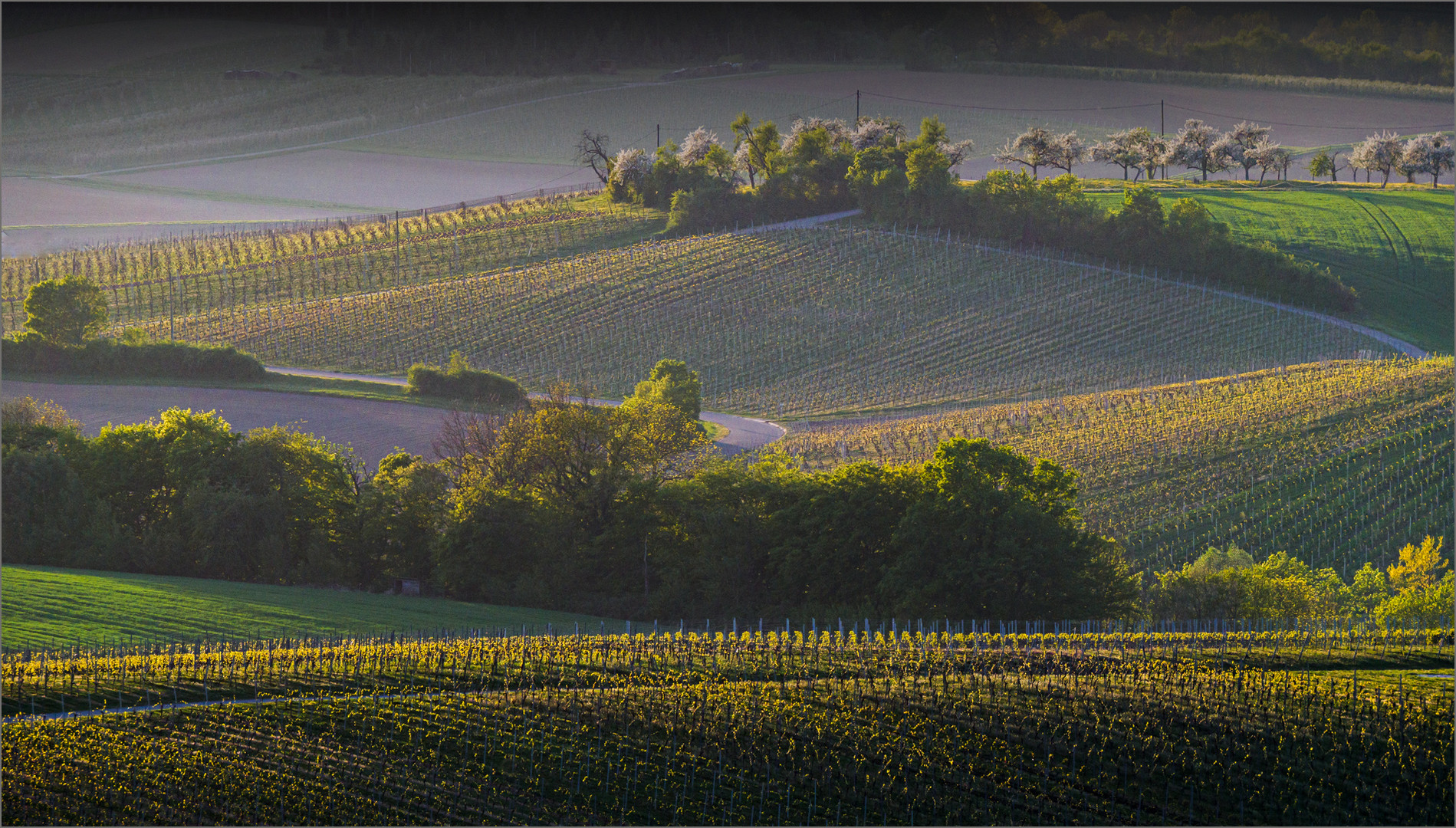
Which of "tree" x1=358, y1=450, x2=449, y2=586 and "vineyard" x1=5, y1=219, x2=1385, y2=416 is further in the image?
"vineyard" x1=5, y1=219, x2=1385, y2=416

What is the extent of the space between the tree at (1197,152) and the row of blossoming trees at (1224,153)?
0.08 metres

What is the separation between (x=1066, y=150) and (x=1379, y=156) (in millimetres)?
31604

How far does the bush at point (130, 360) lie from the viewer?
98.3m

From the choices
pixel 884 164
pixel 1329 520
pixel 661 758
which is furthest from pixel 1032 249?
pixel 661 758

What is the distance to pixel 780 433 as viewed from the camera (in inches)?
3381

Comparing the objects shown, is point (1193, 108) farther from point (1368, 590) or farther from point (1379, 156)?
point (1368, 590)

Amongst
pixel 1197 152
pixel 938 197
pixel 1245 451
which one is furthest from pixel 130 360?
pixel 1197 152

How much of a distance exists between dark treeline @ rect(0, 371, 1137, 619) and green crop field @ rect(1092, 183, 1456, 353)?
67895mm

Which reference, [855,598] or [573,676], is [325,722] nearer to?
[573,676]

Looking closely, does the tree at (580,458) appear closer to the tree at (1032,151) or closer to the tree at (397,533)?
the tree at (397,533)

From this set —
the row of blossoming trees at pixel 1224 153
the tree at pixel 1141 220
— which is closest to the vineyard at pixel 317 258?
the tree at pixel 1141 220

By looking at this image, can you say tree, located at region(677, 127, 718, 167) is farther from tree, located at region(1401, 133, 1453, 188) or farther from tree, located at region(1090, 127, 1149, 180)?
tree, located at region(1401, 133, 1453, 188)

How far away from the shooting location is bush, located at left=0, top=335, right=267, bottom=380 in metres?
98.3

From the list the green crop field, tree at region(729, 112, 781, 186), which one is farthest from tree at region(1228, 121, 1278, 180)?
tree at region(729, 112, 781, 186)
